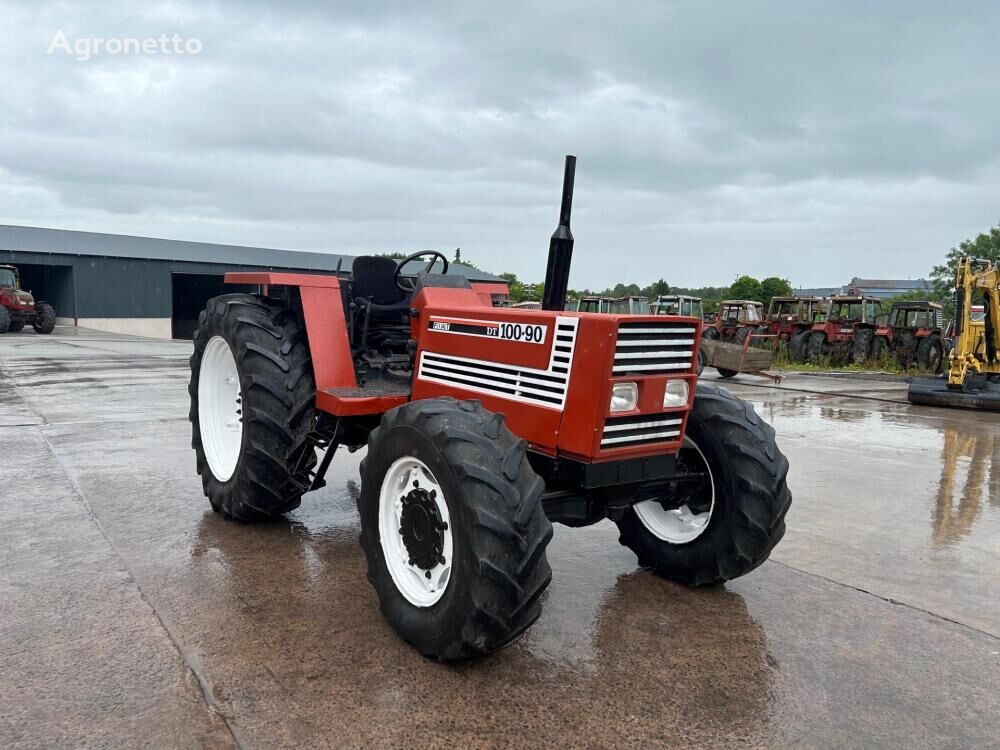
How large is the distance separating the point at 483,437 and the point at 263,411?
1891 mm

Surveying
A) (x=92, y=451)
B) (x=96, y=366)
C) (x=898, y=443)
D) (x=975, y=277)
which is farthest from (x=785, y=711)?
(x=96, y=366)

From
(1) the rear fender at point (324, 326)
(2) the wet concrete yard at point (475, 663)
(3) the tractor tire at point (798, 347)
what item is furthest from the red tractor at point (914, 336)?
(1) the rear fender at point (324, 326)

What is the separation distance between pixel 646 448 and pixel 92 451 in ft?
17.7

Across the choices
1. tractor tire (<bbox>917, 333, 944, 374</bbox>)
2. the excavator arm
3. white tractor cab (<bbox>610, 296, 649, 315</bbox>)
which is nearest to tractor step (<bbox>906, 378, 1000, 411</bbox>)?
the excavator arm

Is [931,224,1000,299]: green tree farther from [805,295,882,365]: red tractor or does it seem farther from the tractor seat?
the tractor seat

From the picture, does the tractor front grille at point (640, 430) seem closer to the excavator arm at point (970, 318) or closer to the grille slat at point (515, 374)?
the grille slat at point (515, 374)

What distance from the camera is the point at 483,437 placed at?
2.99 m

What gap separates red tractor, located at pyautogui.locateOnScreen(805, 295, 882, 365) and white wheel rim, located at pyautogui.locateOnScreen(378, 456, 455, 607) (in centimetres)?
2006

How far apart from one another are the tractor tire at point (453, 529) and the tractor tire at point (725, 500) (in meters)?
1.28

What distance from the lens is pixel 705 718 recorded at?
282 centimetres

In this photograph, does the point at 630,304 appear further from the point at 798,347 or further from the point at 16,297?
the point at 16,297

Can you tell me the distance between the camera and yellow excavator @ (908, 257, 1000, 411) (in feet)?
41.3

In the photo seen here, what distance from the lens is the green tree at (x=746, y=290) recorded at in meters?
55.4

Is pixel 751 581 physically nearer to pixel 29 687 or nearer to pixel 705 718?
pixel 705 718
